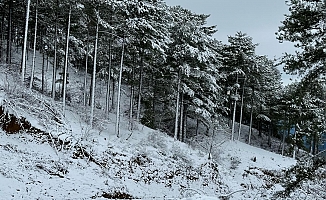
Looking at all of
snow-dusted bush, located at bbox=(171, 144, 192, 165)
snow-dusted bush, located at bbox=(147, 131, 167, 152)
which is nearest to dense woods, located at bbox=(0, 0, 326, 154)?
snow-dusted bush, located at bbox=(147, 131, 167, 152)

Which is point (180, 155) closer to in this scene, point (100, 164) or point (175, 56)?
point (100, 164)

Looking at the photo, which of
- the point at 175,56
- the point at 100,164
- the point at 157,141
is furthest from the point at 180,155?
the point at 175,56

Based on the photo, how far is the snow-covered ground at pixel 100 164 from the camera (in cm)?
898

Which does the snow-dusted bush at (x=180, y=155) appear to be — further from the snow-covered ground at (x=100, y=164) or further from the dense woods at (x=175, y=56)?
the dense woods at (x=175, y=56)

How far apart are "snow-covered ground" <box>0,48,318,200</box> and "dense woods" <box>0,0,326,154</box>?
219 centimetres

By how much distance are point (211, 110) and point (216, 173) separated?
26.2 ft

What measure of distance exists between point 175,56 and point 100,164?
11753 millimetres

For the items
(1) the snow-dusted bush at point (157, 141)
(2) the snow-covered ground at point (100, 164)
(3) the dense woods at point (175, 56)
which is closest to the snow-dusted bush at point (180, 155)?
(2) the snow-covered ground at point (100, 164)

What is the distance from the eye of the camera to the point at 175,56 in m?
20.9

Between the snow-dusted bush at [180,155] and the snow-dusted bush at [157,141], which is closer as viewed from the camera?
the snow-dusted bush at [180,155]

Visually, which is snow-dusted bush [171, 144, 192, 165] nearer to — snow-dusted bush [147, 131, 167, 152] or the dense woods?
snow-dusted bush [147, 131, 167, 152]

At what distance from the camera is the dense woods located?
8492mm

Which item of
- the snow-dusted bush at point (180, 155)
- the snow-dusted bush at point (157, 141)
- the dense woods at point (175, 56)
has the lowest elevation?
the snow-dusted bush at point (180, 155)

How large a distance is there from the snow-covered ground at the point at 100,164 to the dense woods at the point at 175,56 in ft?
7.18
